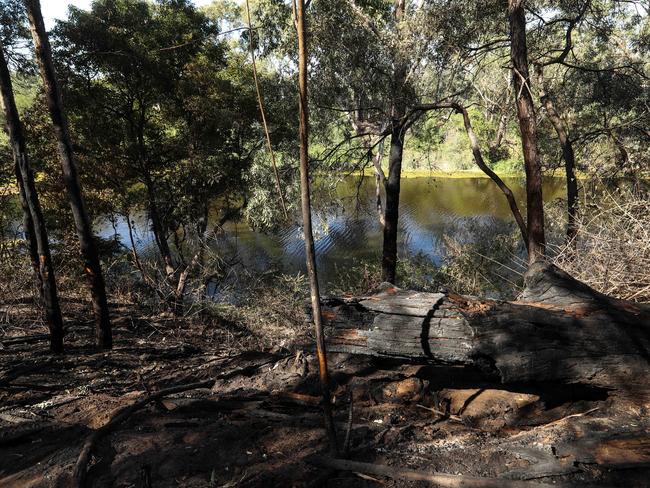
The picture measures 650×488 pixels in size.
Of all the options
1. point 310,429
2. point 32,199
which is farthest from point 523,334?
point 32,199

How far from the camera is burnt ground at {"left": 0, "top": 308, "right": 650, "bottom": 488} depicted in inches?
93.5

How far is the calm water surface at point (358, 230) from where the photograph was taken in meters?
14.5

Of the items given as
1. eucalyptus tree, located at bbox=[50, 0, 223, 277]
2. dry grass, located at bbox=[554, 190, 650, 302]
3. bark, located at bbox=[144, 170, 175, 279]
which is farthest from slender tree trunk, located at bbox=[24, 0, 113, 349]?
dry grass, located at bbox=[554, 190, 650, 302]

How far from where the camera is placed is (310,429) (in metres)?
2.89

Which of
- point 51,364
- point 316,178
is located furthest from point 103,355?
point 316,178

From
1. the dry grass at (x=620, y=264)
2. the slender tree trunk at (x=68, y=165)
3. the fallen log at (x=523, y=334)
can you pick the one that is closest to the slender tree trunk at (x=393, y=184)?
the dry grass at (x=620, y=264)

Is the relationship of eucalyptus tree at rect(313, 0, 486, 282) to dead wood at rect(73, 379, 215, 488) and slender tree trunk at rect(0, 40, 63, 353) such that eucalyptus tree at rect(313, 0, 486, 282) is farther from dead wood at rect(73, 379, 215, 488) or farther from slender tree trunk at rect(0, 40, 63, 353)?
dead wood at rect(73, 379, 215, 488)

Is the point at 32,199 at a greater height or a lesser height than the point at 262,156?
lesser

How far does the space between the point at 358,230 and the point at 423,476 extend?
1715 cm

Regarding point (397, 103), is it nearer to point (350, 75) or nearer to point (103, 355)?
point (350, 75)

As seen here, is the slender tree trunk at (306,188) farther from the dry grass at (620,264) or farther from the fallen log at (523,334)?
the dry grass at (620,264)

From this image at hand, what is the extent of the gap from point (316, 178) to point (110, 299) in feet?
19.0

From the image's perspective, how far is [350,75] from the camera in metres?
9.85

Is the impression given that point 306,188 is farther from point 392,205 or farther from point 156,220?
point 156,220
